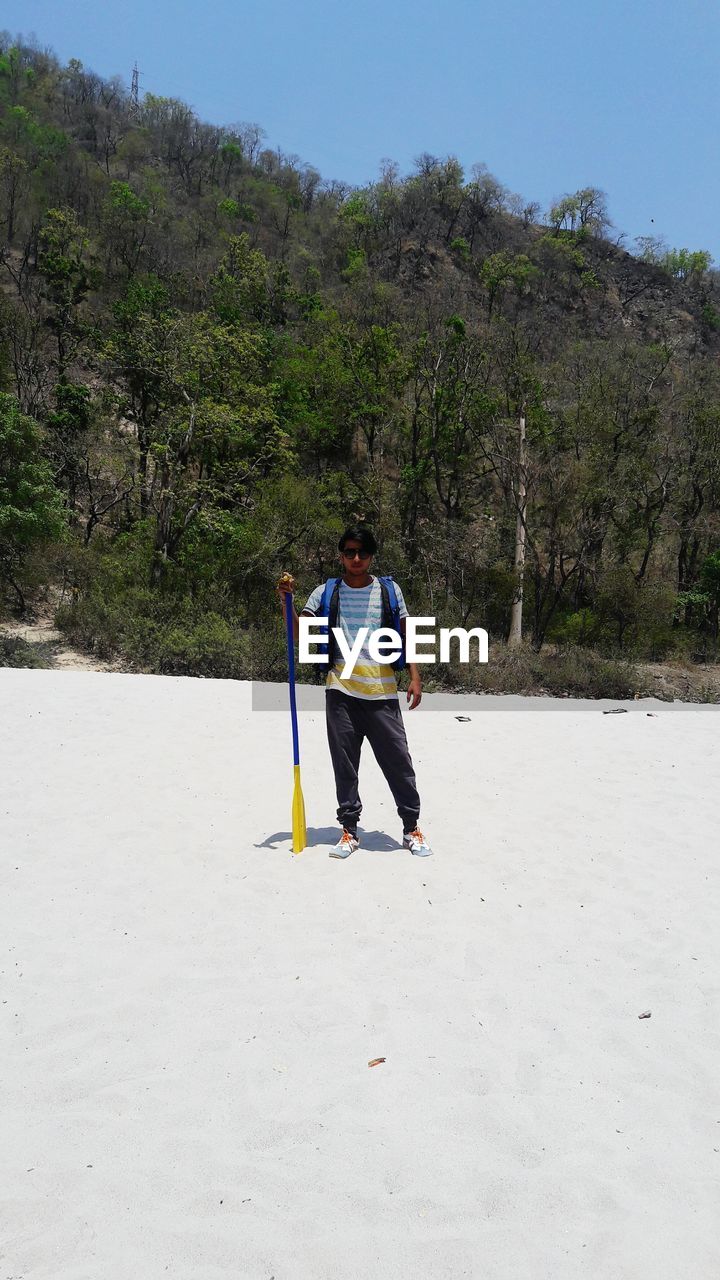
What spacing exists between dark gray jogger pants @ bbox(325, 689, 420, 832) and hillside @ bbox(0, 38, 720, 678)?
843cm

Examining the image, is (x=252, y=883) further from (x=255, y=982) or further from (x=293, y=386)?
(x=293, y=386)

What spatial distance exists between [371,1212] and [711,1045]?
→ 1.55m

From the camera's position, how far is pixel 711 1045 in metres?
2.91

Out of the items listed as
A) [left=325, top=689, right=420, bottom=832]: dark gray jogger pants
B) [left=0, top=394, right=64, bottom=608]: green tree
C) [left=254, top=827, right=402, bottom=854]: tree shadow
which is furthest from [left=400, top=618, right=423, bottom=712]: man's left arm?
[left=0, top=394, right=64, bottom=608]: green tree

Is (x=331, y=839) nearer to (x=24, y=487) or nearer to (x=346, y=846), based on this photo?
(x=346, y=846)

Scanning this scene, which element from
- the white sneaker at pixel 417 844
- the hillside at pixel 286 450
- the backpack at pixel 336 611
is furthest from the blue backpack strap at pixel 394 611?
the hillside at pixel 286 450

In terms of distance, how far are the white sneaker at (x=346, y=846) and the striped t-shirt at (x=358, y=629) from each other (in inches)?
36.0

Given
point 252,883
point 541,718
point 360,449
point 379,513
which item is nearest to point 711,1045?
point 252,883

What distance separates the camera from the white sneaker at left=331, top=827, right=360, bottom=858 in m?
4.54

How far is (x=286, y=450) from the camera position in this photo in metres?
20.4

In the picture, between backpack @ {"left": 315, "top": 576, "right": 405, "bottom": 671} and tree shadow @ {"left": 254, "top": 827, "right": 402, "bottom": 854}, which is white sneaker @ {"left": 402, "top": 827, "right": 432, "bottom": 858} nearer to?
tree shadow @ {"left": 254, "top": 827, "right": 402, "bottom": 854}

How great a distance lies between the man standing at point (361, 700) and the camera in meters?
4.47

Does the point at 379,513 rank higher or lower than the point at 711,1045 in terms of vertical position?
higher

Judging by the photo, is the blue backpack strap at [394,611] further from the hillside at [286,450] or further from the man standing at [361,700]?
the hillside at [286,450]
